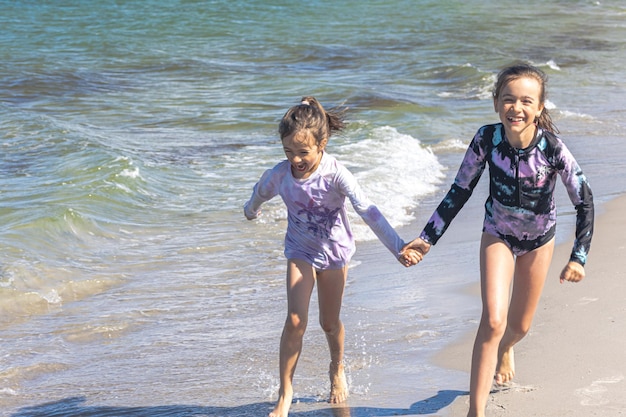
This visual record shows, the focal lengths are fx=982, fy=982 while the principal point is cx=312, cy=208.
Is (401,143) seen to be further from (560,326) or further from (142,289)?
(560,326)

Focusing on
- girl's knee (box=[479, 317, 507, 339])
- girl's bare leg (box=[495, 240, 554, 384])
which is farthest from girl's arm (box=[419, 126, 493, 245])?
girl's knee (box=[479, 317, 507, 339])

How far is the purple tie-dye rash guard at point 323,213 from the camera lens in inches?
173

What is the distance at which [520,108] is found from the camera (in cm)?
409

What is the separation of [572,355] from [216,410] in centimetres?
170

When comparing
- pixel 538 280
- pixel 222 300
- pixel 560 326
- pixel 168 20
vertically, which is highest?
pixel 538 280

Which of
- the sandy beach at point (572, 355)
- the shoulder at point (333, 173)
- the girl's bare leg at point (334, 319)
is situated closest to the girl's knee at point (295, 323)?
the girl's bare leg at point (334, 319)

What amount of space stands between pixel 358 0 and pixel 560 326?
30551mm

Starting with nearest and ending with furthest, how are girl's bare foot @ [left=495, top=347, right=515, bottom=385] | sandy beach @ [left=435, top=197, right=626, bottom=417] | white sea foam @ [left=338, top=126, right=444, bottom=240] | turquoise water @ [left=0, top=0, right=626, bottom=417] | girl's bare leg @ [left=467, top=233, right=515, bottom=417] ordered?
girl's bare leg @ [left=467, top=233, right=515, bottom=417], sandy beach @ [left=435, top=197, right=626, bottom=417], girl's bare foot @ [left=495, top=347, right=515, bottom=385], turquoise water @ [left=0, top=0, right=626, bottom=417], white sea foam @ [left=338, top=126, right=444, bottom=240]

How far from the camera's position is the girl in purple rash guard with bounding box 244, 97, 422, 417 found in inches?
168

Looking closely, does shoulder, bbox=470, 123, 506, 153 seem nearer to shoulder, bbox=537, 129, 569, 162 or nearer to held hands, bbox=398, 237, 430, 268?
shoulder, bbox=537, 129, 569, 162

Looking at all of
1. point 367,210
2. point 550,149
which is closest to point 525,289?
point 550,149

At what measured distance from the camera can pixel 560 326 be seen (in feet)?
16.7

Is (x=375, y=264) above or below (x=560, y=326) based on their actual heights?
below

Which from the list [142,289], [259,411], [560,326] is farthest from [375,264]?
[259,411]
